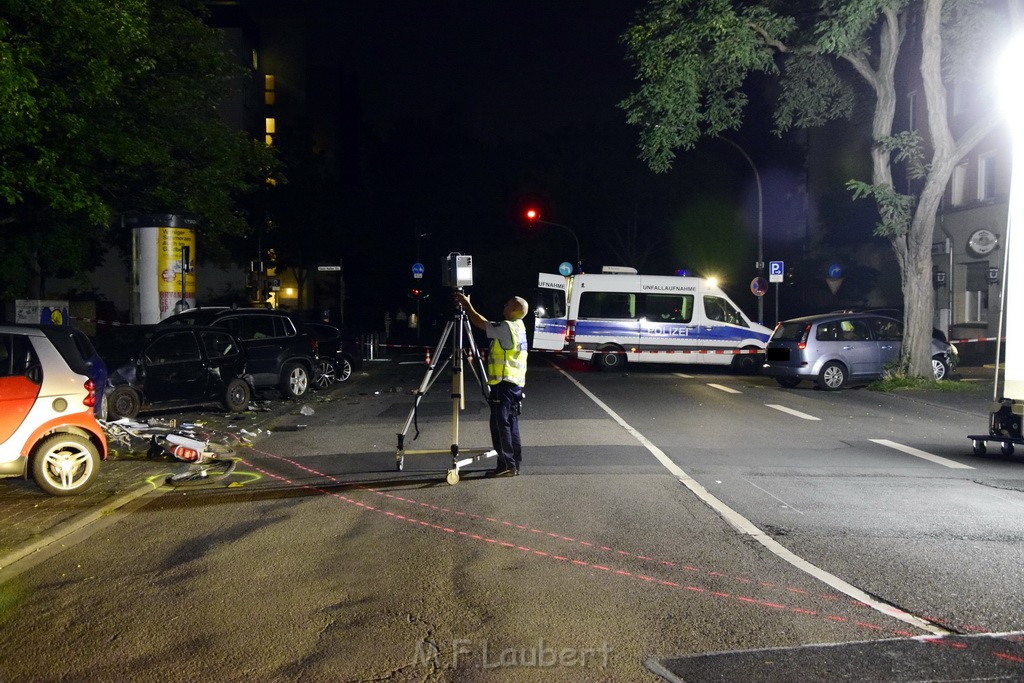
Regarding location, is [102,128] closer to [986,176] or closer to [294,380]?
[294,380]

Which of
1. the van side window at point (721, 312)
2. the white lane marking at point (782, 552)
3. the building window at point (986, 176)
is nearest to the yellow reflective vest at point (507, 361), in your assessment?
the white lane marking at point (782, 552)

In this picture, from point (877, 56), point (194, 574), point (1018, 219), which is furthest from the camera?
point (877, 56)

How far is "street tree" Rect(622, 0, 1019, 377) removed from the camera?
2081 cm

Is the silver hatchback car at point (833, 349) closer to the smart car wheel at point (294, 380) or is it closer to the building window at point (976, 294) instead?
the smart car wheel at point (294, 380)

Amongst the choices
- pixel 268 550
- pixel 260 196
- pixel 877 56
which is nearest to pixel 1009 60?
pixel 877 56

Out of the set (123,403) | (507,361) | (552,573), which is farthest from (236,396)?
(552,573)

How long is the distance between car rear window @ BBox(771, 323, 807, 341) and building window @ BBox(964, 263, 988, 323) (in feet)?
48.1

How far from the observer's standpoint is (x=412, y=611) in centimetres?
519

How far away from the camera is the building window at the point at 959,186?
3422 cm

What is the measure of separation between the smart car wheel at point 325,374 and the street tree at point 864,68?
29.7 ft

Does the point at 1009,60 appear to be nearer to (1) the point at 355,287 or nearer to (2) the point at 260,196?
(2) the point at 260,196

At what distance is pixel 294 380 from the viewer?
18781 millimetres

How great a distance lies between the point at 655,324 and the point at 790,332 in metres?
6.89

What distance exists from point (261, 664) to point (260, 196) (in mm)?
43841
